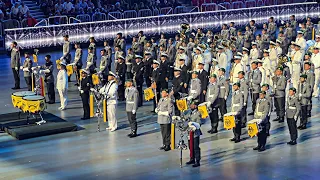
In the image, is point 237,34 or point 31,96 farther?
point 237,34

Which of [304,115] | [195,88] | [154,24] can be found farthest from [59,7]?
[304,115]

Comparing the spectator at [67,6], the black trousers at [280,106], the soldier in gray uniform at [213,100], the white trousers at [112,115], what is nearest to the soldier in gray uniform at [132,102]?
the white trousers at [112,115]

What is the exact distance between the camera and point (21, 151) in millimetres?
19812

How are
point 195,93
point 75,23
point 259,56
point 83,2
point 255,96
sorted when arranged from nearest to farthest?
point 195,93 → point 255,96 → point 259,56 → point 75,23 → point 83,2

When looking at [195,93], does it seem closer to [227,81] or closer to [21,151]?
[227,81]

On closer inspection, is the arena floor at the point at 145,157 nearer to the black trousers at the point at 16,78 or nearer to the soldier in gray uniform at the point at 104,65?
the soldier in gray uniform at the point at 104,65

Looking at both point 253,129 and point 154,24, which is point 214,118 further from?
point 154,24

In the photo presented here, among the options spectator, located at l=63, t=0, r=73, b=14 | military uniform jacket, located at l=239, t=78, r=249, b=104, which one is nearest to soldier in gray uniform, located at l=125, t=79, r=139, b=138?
military uniform jacket, located at l=239, t=78, r=249, b=104

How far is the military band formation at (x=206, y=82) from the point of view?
19484 millimetres

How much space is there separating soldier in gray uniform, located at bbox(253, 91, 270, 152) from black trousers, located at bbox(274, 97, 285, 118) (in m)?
2.98

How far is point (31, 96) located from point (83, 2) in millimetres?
20322

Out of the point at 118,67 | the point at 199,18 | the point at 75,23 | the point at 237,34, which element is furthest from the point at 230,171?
the point at 199,18

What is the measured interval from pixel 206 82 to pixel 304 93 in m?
3.22

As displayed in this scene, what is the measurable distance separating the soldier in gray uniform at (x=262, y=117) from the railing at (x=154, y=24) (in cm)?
1895
